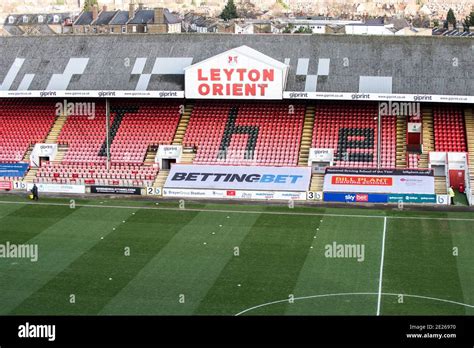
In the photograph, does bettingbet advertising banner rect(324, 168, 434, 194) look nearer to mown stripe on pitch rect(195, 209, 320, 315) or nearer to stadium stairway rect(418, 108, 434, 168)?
stadium stairway rect(418, 108, 434, 168)

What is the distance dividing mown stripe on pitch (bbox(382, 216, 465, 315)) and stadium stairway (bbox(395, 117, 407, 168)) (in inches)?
311

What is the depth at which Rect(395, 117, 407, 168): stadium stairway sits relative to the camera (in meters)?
52.8

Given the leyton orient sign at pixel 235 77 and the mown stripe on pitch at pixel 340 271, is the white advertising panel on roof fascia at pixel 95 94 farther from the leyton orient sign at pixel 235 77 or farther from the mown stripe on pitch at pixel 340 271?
the mown stripe on pitch at pixel 340 271

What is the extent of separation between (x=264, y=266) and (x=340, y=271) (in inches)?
129

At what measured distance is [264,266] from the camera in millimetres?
37344

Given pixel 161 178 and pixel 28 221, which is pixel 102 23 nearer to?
pixel 161 178

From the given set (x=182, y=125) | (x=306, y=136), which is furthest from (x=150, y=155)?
(x=306, y=136)

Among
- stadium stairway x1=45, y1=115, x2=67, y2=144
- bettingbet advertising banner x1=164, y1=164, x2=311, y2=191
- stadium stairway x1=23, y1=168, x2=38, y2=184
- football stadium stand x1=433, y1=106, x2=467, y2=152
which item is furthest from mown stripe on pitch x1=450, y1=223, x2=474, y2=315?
stadium stairway x1=45, y1=115, x2=67, y2=144

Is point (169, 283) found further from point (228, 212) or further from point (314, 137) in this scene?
point (314, 137)

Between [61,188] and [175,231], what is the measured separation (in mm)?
12779

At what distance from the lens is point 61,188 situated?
53531mm

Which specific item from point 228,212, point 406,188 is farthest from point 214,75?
point 406,188

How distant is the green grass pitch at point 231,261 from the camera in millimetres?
32634

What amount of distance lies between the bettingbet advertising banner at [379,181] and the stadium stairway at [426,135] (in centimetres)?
138
